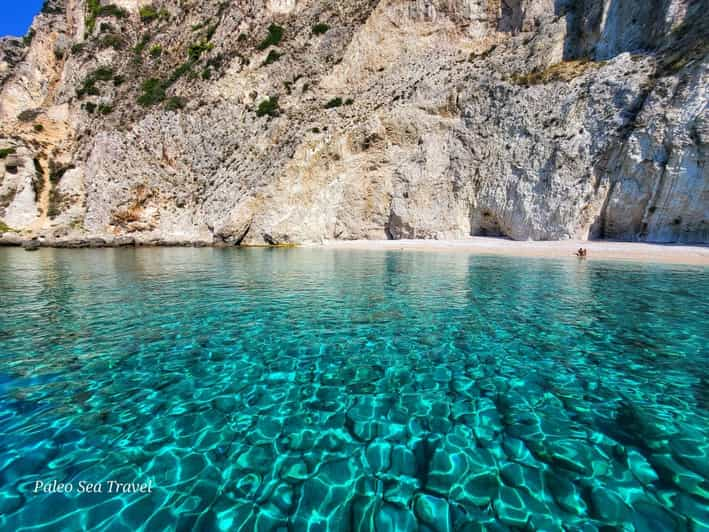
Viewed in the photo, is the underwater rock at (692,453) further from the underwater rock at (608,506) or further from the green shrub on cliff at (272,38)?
the green shrub on cliff at (272,38)

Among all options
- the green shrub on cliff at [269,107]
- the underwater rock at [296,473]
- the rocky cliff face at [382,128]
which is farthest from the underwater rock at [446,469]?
the green shrub on cliff at [269,107]

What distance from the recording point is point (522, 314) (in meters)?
8.37

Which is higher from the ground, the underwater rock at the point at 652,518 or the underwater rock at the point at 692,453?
the underwater rock at the point at 692,453

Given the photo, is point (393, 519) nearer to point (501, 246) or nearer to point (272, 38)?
point (501, 246)

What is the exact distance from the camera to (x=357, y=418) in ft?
13.2

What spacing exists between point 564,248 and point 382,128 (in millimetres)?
22752

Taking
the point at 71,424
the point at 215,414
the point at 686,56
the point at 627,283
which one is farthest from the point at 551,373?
the point at 686,56

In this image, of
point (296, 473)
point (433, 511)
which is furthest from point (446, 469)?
point (296, 473)

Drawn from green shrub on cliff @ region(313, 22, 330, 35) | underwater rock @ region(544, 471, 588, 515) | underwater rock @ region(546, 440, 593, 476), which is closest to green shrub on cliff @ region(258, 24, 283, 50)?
green shrub on cliff @ region(313, 22, 330, 35)

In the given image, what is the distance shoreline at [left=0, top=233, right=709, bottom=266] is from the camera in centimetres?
2138

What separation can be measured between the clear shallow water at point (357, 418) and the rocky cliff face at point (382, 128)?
25.1 metres

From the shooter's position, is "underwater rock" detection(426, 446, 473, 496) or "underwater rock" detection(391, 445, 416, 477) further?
"underwater rock" detection(391, 445, 416, 477)

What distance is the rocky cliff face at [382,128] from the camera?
26.8 meters

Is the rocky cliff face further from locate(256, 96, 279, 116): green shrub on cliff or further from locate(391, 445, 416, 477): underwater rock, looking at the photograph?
locate(391, 445, 416, 477): underwater rock
